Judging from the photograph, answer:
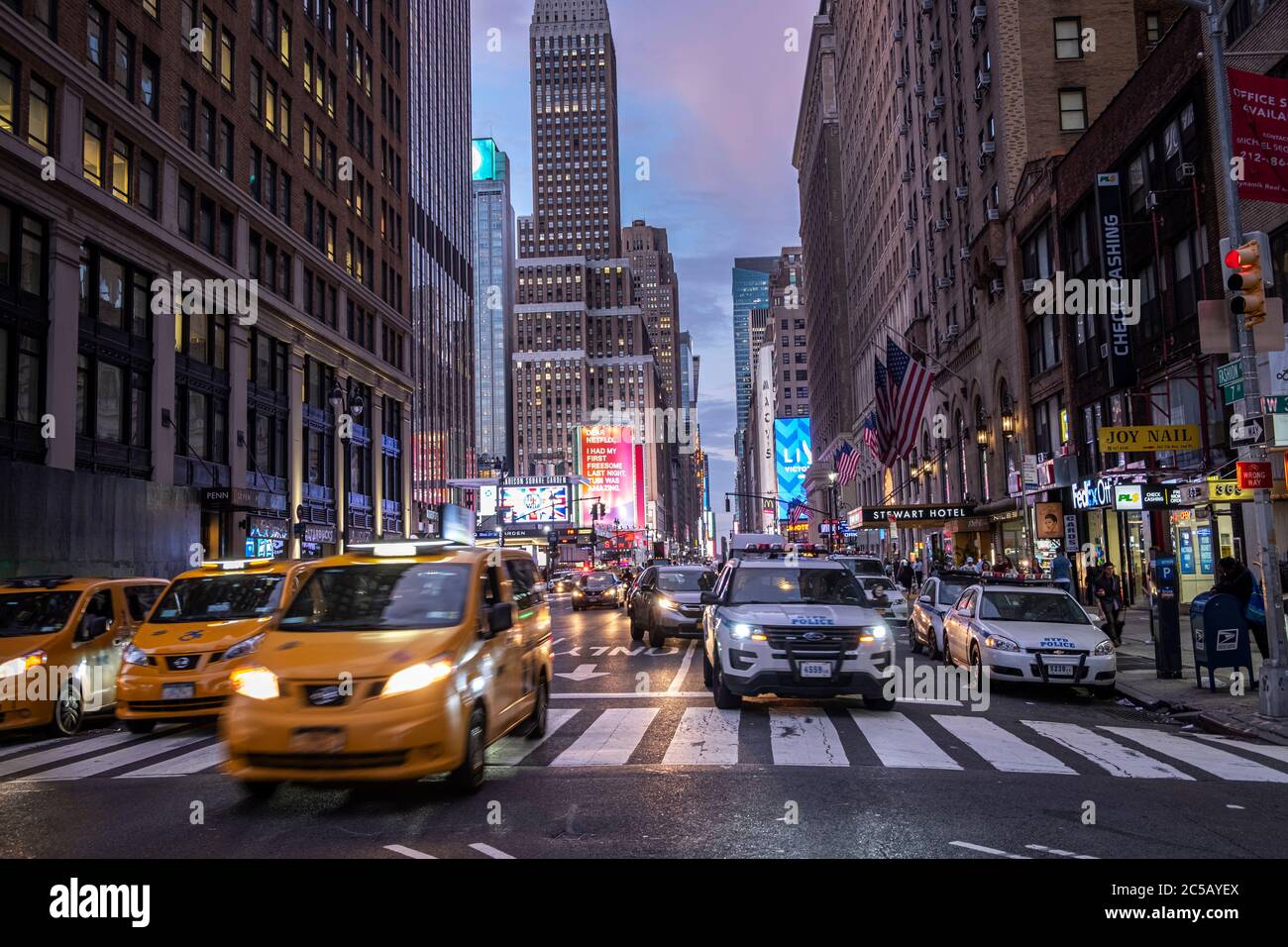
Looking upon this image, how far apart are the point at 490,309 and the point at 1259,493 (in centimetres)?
19320

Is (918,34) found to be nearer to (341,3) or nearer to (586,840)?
(341,3)

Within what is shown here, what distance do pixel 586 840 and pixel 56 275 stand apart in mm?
27686

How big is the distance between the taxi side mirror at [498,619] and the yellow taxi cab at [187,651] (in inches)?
140

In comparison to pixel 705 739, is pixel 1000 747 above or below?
below

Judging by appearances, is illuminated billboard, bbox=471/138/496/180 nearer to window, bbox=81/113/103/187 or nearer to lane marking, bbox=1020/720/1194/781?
window, bbox=81/113/103/187

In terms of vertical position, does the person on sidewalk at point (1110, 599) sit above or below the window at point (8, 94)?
below

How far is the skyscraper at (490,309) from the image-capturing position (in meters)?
194

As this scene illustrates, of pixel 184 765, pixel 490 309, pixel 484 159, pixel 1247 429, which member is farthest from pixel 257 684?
pixel 484 159

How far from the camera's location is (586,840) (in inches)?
247

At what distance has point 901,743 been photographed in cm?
1004

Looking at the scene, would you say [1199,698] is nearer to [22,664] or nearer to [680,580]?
[680,580]

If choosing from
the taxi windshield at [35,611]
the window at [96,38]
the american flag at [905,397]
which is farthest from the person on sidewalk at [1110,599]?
the window at [96,38]

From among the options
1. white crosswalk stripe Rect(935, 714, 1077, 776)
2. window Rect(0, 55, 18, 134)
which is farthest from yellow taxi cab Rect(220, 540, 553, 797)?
window Rect(0, 55, 18, 134)

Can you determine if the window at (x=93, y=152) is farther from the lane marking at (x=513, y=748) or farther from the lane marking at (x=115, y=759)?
the lane marking at (x=513, y=748)
